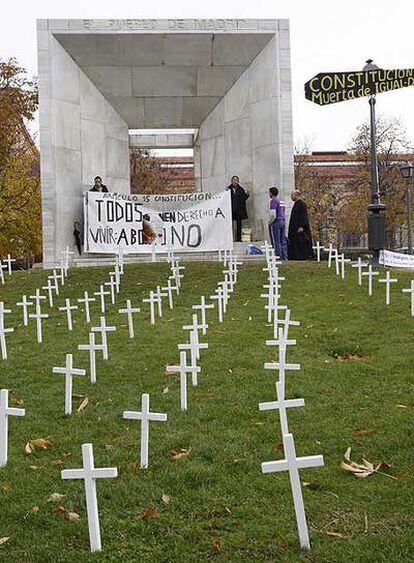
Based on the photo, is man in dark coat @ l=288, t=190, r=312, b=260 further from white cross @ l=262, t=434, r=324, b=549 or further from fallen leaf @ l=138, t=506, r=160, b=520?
white cross @ l=262, t=434, r=324, b=549

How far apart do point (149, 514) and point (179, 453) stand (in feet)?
A: 3.12

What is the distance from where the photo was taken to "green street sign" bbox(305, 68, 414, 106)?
47.7ft

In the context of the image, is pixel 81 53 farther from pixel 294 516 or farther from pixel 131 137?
pixel 294 516

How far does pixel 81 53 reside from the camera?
19.6 meters

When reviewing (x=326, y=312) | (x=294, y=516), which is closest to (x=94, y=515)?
(x=294, y=516)

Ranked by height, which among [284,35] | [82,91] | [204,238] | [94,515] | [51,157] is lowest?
[94,515]

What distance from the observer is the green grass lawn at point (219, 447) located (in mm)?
3633

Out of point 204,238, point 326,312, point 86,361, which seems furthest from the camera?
point 204,238

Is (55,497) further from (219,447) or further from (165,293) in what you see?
(165,293)

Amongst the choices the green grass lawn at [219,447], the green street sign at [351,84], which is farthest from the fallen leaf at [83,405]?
the green street sign at [351,84]

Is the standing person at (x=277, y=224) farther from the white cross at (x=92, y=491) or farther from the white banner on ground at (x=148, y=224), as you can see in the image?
the white cross at (x=92, y=491)

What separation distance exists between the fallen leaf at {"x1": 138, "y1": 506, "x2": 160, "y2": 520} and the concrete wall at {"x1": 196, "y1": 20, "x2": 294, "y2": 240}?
15.9m

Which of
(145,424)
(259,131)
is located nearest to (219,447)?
(145,424)

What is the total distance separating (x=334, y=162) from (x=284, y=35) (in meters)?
54.5
